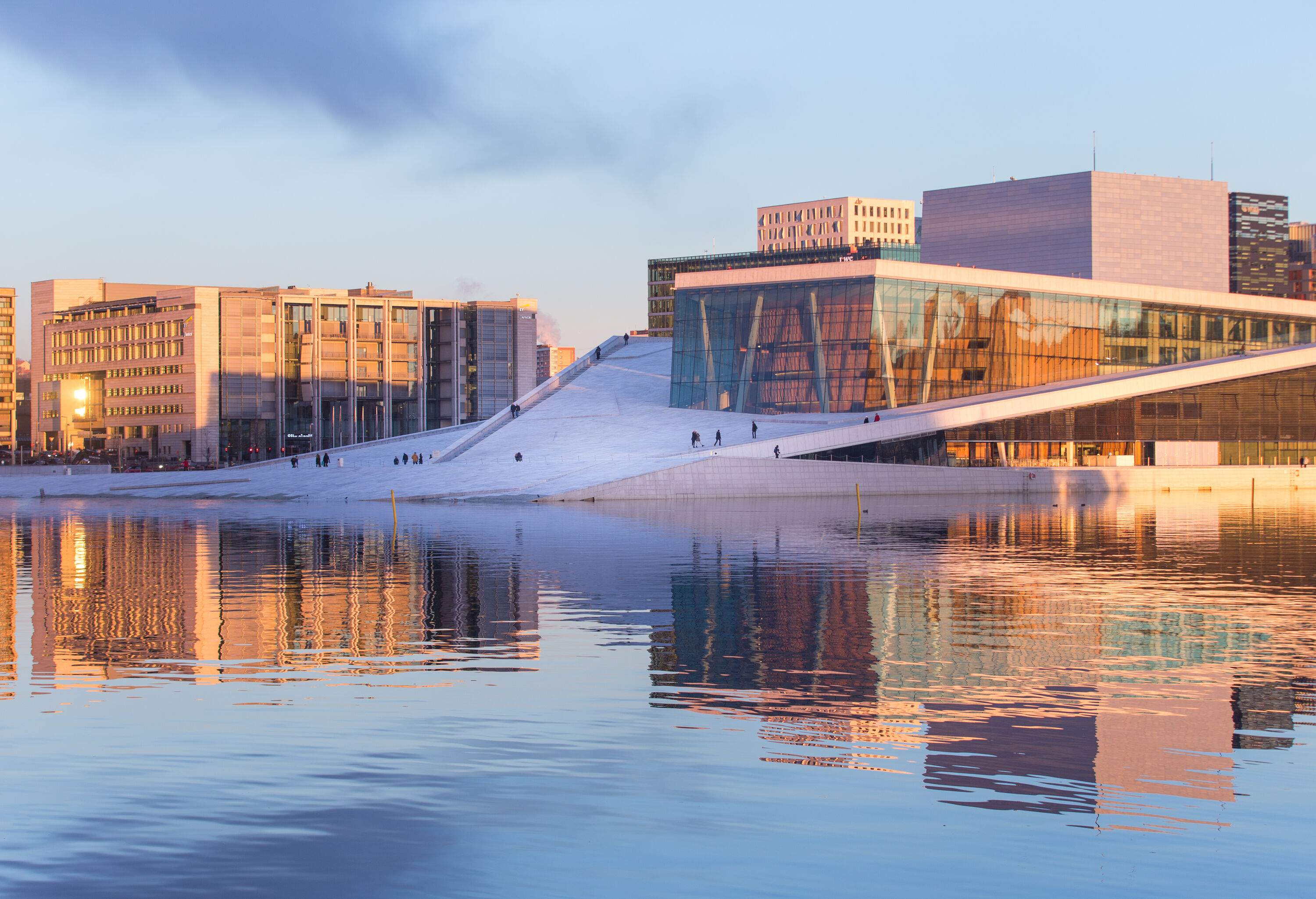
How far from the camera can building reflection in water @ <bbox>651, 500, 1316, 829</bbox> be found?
976cm

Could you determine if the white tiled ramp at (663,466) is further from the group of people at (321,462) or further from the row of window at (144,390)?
the row of window at (144,390)

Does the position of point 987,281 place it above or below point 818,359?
above

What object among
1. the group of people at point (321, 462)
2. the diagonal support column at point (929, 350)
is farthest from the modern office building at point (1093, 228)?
the group of people at point (321, 462)

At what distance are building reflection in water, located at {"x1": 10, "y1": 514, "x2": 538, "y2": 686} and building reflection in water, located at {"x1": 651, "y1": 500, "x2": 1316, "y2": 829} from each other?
2795mm

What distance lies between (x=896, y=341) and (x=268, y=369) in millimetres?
73581

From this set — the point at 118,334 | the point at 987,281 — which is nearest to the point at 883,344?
the point at 987,281

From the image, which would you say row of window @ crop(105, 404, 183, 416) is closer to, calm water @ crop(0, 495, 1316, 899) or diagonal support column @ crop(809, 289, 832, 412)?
diagonal support column @ crop(809, 289, 832, 412)

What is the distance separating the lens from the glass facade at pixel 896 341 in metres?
72.8

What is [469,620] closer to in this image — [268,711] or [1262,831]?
[268,711]

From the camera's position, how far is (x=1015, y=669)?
1408 centimetres

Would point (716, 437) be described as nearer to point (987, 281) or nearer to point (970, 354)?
point (970, 354)

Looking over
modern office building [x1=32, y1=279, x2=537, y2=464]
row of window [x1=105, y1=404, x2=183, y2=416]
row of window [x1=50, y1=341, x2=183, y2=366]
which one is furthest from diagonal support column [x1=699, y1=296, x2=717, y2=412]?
row of window [x1=105, y1=404, x2=183, y2=416]

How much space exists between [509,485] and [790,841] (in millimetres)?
49064

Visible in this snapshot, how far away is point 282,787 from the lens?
30.0 feet
